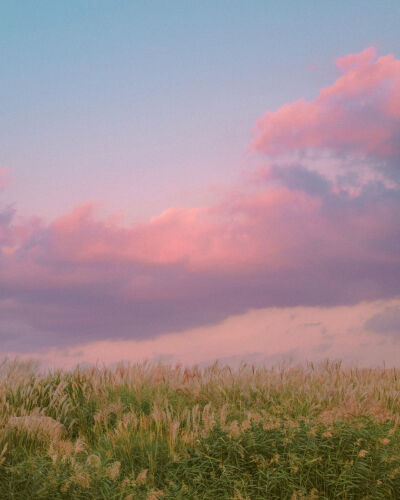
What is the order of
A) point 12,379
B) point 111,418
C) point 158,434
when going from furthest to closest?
point 12,379, point 111,418, point 158,434

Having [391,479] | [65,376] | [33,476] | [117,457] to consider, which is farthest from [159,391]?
[391,479]

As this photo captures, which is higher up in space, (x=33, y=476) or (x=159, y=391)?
(x=159, y=391)

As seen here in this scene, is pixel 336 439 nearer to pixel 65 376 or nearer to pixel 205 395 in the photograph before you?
pixel 205 395

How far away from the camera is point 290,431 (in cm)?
671

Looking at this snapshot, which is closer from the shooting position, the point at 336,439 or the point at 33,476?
the point at 33,476

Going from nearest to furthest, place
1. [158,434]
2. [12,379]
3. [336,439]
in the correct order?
[336,439]
[158,434]
[12,379]

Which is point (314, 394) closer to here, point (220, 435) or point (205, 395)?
point (205, 395)

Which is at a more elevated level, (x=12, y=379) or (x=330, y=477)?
(x=12, y=379)

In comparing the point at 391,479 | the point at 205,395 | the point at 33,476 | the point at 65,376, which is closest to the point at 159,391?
the point at 205,395

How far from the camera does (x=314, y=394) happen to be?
948 centimetres

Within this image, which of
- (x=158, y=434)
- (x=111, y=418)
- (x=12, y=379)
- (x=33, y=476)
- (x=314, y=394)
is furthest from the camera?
(x=12, y=379)

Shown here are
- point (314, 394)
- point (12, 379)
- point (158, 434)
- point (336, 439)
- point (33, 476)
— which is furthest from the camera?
point (12, 379)

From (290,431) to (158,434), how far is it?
5.20ft

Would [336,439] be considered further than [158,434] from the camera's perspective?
No
